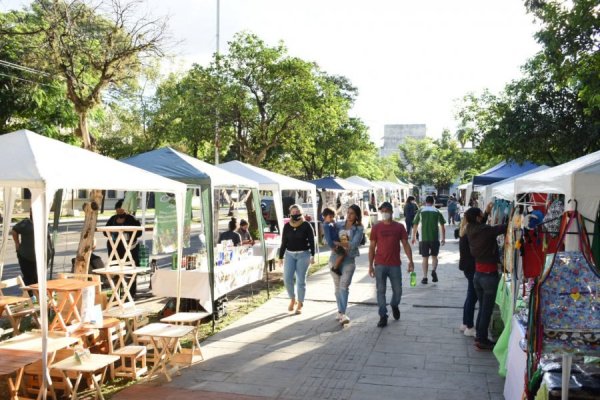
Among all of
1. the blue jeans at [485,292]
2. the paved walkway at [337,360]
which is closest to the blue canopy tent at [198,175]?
the paved walkway at [337,360]

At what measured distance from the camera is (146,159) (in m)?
8.16

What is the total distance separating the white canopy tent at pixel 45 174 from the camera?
14.0 feet

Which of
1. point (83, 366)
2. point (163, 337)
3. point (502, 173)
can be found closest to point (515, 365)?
point (163, 337)

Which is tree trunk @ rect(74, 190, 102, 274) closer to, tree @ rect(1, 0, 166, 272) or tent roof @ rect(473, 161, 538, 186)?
tree @ rect(1, 0, 166, 272)

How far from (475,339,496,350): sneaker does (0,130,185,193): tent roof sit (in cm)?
426

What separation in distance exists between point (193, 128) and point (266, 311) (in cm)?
1016

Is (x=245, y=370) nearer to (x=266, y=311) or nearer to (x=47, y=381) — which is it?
(x=47, y=381)

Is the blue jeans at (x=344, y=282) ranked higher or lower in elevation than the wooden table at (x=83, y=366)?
higher

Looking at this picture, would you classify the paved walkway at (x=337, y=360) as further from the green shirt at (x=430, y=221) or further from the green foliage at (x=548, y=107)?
the green foliage at (x=548, y=107)

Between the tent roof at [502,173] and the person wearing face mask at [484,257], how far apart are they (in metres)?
8.07

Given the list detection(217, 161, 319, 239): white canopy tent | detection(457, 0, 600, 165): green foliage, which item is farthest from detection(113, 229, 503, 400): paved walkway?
detection(457, 0, 600, 165): green foliage

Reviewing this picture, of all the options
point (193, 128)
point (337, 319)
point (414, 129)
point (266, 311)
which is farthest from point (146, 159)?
point (414, 129)

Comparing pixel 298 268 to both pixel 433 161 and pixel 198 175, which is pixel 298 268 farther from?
pixel 433 161

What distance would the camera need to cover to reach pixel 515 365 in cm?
430
